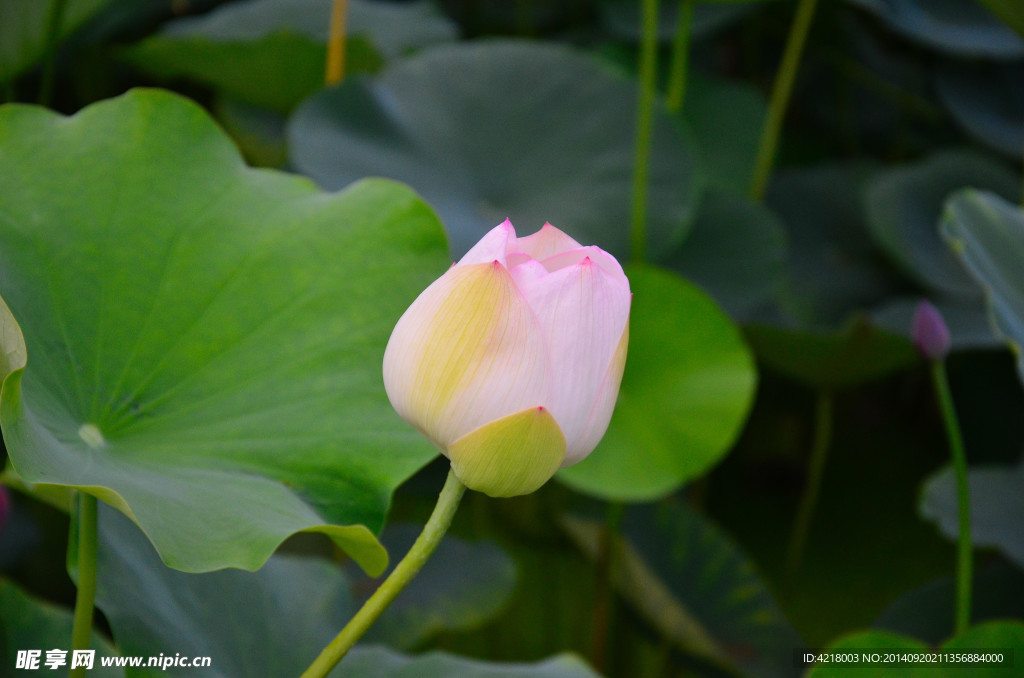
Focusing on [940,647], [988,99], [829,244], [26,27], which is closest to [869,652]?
[940,647]

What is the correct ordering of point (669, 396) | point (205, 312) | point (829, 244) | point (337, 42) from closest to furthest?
point (205, 312), point (669, 396), point (337, 42), point (829, 244)

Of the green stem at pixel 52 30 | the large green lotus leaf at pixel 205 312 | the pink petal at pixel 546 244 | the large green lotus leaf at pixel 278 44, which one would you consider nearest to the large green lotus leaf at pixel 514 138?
the large green lotus leaf at pixel 278 44

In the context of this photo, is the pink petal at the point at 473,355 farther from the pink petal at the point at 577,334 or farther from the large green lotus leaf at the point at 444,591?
the large green lotus leaf at the point at 444,591

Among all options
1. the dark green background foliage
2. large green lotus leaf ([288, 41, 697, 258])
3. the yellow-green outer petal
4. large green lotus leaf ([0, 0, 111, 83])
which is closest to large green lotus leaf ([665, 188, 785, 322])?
the dark green background foliage

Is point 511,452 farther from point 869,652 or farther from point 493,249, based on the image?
point 869,652

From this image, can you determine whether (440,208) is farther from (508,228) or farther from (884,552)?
(884,552)

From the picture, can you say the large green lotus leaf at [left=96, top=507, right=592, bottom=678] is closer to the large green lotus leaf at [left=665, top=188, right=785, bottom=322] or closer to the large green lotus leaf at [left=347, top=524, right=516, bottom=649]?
the large green lotus leaf at [left=347, top=524, right=516, bottom=649]

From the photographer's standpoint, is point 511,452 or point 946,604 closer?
point 511,452

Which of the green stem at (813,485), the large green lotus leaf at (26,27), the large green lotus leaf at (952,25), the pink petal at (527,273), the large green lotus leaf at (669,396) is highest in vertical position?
the pink petal at (527,273)
